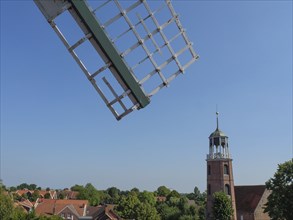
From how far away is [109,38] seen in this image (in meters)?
6.08

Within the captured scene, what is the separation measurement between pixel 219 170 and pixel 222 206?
5.71 meters

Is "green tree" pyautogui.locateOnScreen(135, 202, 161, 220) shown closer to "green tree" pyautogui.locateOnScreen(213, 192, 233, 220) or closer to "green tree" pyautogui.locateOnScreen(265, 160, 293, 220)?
"green tree" pyautogui.locateOnScreen(213, 192, 233, 220)

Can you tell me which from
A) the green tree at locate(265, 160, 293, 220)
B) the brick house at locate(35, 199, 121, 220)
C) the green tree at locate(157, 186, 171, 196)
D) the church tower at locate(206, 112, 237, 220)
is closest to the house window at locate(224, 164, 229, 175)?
the church tower at locate(206, 112, 237, 220)

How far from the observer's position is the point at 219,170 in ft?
170

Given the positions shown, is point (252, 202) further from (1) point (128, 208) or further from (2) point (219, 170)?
(1) point (128, 208)

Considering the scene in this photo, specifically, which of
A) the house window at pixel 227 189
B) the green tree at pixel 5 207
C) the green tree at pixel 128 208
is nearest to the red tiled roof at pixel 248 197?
the house window at pixel 227 189

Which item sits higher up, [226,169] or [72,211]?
[226,169]

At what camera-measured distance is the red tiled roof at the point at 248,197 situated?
5935 cm

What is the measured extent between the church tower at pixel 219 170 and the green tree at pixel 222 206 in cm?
205

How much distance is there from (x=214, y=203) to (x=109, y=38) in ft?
154

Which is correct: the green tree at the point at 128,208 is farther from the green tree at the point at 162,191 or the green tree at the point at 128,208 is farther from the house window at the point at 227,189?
the green tree at the point at 162,191

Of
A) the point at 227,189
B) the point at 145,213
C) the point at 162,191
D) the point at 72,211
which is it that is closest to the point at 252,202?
the point at 227,189

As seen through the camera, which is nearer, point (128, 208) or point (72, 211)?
point (128, 208)

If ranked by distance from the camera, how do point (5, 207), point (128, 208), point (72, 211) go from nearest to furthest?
point (5, 207) → point (128, 208) → point (72, 211)
